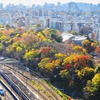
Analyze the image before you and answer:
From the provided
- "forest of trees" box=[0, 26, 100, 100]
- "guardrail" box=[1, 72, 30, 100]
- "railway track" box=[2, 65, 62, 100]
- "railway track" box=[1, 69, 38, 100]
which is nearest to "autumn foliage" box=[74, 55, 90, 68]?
"forest of trees" box=[0, 26, 100, 100]

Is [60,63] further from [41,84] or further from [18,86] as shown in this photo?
[18,86]

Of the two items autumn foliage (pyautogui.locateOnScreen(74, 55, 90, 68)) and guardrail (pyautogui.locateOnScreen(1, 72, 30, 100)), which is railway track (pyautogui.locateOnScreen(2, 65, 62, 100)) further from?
autumn foliage (pyautogui.locateOnScreen(74, 55, 90, 68))

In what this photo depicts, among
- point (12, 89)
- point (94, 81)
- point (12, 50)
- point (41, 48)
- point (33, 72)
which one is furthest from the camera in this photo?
point (12, 50)

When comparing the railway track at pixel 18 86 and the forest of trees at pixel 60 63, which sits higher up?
the forest of trees at pixel 60 63

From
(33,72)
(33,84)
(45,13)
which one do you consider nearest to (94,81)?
(33,84)

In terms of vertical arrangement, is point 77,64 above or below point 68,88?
above

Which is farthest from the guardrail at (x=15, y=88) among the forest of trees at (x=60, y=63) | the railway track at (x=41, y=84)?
the forest of trees at (x=60, y=63)

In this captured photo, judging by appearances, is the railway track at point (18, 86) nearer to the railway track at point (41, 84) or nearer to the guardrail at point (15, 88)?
the guardrail at point (15, 88)

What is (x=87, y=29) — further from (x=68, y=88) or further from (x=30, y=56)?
(x=68, y=88)
